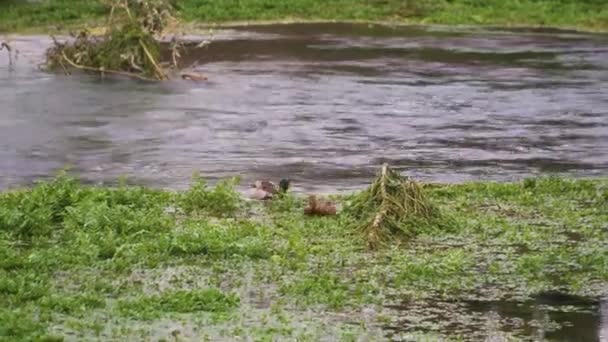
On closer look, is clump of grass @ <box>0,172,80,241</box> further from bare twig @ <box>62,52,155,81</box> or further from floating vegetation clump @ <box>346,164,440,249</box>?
bare twig @ <box>62,52,155,81</box>

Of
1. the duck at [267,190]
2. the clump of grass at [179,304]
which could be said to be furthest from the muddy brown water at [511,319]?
the duck at [267,190]

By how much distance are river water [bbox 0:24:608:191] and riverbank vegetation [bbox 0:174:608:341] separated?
1700mm

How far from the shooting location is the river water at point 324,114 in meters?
13.3

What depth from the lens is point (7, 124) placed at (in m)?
15.7

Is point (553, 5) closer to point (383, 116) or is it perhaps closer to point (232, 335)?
point (383, 116)

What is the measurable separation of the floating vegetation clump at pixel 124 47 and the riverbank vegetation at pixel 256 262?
869 centimetres

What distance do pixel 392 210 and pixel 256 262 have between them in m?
1.39

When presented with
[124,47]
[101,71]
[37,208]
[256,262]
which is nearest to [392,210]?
[256,262]

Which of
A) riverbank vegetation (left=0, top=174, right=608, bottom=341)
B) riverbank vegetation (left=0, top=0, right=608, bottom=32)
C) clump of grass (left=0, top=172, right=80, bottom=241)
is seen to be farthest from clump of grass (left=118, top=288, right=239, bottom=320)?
riverbank vegetation (left=0, top=0, right=608, bottom=32)

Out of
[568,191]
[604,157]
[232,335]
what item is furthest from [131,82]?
[232,335]

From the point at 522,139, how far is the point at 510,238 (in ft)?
18.1

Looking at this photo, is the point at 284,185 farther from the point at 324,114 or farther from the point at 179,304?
the point at 324,114

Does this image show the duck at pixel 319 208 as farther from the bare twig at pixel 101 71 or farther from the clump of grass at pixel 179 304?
the bare twig at pixel 101 71

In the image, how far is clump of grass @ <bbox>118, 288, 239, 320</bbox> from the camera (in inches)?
303
